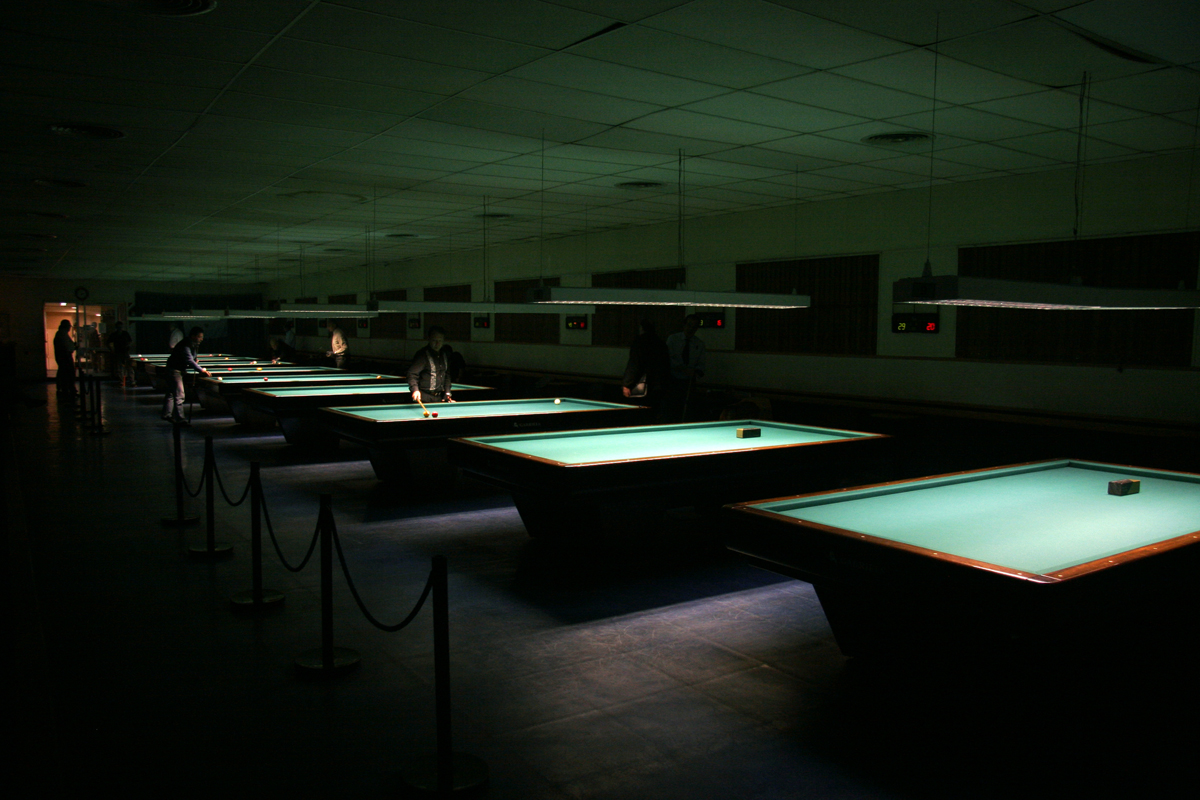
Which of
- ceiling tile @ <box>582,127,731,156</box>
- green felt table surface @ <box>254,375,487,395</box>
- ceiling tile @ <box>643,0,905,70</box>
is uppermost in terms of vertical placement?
ceiling tile @ <box>582,127,731,156</box>

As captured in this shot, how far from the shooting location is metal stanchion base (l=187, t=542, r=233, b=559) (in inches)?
197

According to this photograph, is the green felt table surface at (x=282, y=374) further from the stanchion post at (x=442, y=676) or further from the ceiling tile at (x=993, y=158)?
the stanchion post at (x=442, y=676)

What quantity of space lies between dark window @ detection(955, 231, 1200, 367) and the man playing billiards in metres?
4.95

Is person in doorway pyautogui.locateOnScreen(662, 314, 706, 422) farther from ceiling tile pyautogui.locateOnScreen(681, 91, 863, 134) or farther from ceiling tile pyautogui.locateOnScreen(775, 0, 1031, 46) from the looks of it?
ceiling tile pyautogui.locateOnScreen(775, 0, 1031, 46)

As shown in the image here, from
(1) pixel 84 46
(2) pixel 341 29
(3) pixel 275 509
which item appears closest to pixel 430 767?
(2) pixel 341 29

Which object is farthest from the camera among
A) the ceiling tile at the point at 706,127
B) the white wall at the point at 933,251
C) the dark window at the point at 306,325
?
the dark window at the point at 306,325

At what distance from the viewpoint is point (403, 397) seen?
863cm

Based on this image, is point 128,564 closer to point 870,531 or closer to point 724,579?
point 724,579

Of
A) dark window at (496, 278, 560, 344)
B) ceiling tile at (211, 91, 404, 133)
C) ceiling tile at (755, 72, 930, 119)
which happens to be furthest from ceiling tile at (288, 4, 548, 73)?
dark window at (496, 278, 560, 344)

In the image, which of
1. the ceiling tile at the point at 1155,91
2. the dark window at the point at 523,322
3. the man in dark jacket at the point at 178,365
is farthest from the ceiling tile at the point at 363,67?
the dark window at the point at 523,322

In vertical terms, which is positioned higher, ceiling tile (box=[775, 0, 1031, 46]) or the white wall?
ceiling tile (box=[775, 0, 1031, 46])

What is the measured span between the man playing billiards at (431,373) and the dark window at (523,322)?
4.51 metres

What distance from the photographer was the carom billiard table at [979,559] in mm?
2510

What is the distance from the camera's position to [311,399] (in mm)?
8602
